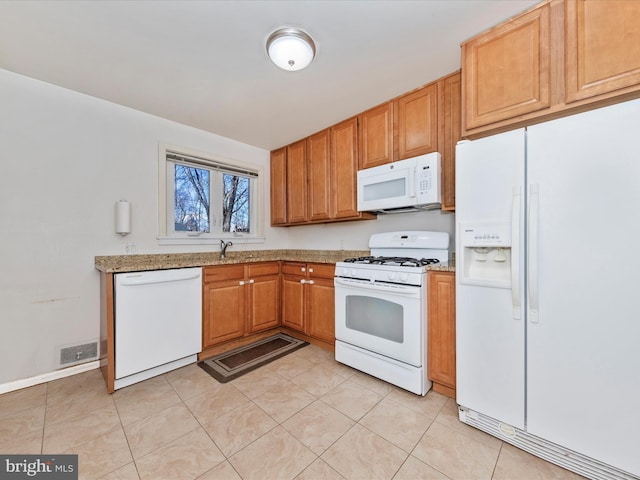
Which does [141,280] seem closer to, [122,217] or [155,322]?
[155,322]

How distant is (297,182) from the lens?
11.0 ft

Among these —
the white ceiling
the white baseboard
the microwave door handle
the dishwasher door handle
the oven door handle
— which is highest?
the white ceiling

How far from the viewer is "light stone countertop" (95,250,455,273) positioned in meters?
2.13

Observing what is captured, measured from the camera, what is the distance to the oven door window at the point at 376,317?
78.4 inches

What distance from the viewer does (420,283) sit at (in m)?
1.87

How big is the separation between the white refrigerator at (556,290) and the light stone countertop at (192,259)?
1.41 ft

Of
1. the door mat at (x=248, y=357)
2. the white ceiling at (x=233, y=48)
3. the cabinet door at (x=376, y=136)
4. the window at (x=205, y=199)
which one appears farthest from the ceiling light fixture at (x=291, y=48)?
the door mat at (x=248, y=357)

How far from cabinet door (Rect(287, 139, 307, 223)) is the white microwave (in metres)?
0.90

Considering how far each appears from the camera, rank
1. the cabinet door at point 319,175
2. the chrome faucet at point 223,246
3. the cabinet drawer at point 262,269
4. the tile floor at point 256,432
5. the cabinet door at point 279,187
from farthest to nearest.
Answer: the cabinet door at point 279,187, the chrome faucet at point 223,246, the cabinet door at point 319,175, the cabinet drawer at point 262,269, the tile floor at point 256,432

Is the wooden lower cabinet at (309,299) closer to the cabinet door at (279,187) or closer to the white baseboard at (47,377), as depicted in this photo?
the cabinet door at (279,187)

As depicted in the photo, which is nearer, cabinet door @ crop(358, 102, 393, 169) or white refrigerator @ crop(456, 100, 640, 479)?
white refrigerator @ crop(456, 100, 640, 479)

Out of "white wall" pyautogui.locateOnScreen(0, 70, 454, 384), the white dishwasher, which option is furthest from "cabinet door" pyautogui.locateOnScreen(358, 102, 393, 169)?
the white dishwasher

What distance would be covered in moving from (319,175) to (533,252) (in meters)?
2.19

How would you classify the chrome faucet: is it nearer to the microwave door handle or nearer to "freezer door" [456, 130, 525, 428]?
the microwave door handle
